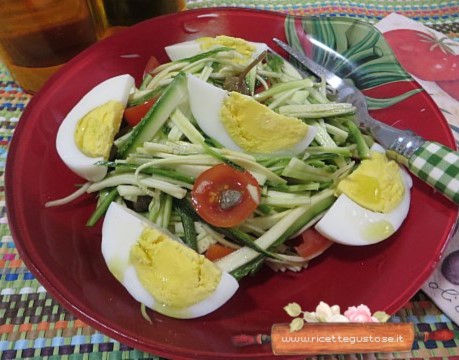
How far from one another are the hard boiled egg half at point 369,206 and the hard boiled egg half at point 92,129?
0.68 meters

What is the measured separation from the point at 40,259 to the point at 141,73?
0.87 meters

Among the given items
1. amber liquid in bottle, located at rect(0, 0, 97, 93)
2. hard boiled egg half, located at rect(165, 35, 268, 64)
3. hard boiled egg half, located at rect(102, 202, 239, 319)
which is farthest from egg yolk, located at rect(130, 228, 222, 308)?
amber liquid in bottle, located at rect(0, 0, 97, 93)

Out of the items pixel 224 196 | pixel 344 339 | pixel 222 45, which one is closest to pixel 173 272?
pixel 224 196

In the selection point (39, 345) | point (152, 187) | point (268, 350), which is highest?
point (152, 187)

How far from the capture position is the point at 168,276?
3.61ft

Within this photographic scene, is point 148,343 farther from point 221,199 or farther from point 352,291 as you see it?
point 352,291

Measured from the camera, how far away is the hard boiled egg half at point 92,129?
1356 millimetres

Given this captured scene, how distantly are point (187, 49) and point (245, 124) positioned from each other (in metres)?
0.52

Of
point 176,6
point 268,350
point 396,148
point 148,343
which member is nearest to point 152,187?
point 148,343

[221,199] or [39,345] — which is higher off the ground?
[221,199]

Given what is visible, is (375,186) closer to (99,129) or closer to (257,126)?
(257,126)

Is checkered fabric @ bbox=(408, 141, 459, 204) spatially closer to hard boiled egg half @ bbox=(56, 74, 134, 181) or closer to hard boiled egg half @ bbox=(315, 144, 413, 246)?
hard boiled egg half @ bbox=(315, 144, 413, 246)

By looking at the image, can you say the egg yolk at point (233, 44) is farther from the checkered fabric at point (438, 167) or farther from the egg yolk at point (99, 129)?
the checkered fabric at point (438, 167)

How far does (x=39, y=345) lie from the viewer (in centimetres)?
123
